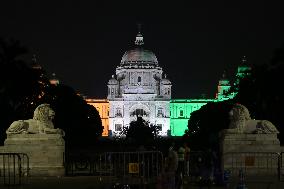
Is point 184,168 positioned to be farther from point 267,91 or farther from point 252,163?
point 267,91

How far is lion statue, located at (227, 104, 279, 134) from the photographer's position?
105 feet

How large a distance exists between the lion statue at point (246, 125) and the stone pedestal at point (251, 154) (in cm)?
16

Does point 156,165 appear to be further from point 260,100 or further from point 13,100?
point 13,100

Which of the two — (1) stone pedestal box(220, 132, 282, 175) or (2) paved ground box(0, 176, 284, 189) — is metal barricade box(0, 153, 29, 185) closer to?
(2) paved ground box(0, 176, 284, 189)

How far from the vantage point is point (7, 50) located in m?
67.7

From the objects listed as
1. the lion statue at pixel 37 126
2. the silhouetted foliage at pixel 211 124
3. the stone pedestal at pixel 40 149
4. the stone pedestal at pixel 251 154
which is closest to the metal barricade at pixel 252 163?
the stone pedestal at pixel 251 154

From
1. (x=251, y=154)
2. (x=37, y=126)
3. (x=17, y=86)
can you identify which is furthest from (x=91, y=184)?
(x=17, y=86)

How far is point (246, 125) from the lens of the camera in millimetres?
32156

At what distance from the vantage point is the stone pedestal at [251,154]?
101 ft

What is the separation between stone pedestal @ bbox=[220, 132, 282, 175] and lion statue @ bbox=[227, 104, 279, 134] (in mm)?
163

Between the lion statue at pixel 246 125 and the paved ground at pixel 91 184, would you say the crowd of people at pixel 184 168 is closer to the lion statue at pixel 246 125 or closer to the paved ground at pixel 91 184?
the paved ground at pixel 91 184

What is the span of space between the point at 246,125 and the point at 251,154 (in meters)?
1.35

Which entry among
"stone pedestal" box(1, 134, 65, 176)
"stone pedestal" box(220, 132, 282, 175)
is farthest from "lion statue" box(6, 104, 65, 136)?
"stone pedestal" box(220, 132, 282, 175)

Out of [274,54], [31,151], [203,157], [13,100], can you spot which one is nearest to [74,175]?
[31,151]
